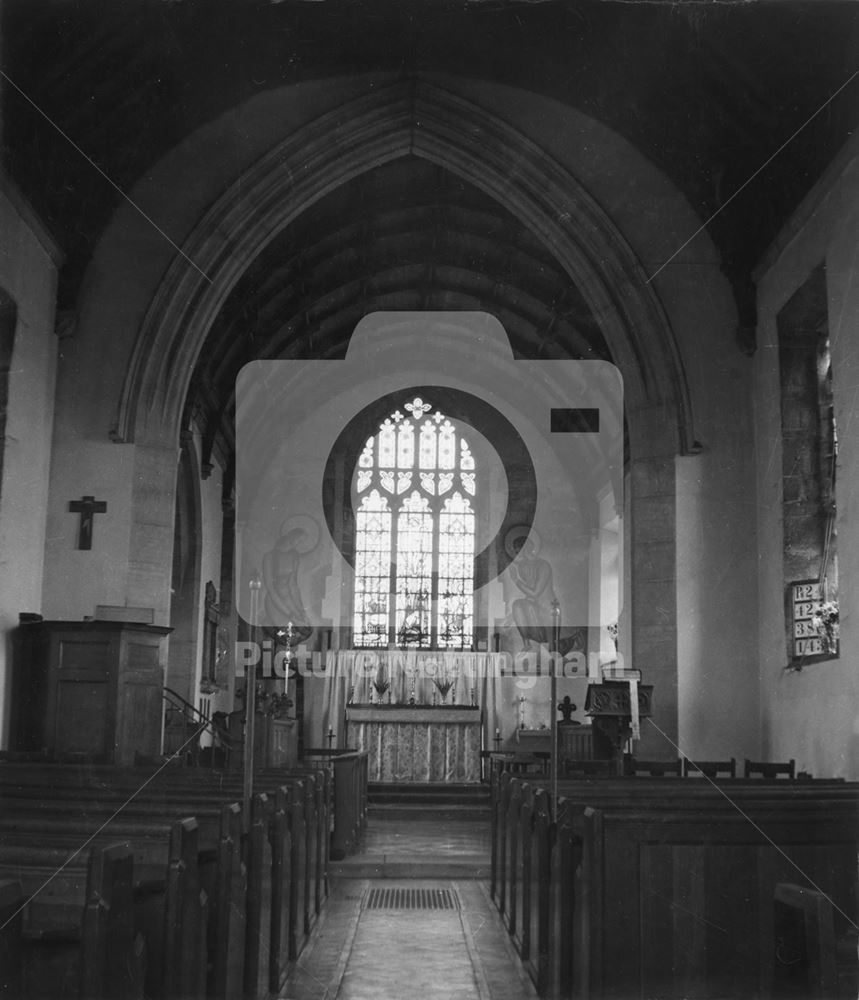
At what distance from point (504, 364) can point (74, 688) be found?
31.4ft

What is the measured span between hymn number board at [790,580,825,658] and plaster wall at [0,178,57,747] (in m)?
6.67

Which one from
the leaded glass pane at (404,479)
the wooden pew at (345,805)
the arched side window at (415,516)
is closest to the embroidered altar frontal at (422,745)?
the arched side window at (415,516)

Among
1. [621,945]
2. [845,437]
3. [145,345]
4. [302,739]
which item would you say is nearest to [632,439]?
[845,437]

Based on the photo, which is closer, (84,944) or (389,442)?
(84,944)

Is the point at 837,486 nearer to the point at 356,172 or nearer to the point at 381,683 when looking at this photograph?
the point at 356,172

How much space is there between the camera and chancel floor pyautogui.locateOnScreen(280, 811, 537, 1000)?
4543 mm

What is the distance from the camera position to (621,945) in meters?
3.94

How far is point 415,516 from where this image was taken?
1978 centimetres

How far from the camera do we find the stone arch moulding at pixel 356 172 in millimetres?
10789

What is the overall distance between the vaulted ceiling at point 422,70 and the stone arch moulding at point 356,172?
0.44 meters

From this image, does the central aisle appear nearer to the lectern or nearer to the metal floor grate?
the metal floor grate

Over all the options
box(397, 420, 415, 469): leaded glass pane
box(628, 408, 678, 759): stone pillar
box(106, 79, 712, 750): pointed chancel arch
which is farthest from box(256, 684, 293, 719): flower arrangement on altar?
box(397, 420, 415, 469): leaded glass pane

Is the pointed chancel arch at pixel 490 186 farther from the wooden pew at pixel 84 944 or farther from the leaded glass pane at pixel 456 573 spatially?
the leaded glass pane at pixel 456 573

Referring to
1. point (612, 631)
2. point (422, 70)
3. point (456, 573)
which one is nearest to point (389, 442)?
point (456, 573)
